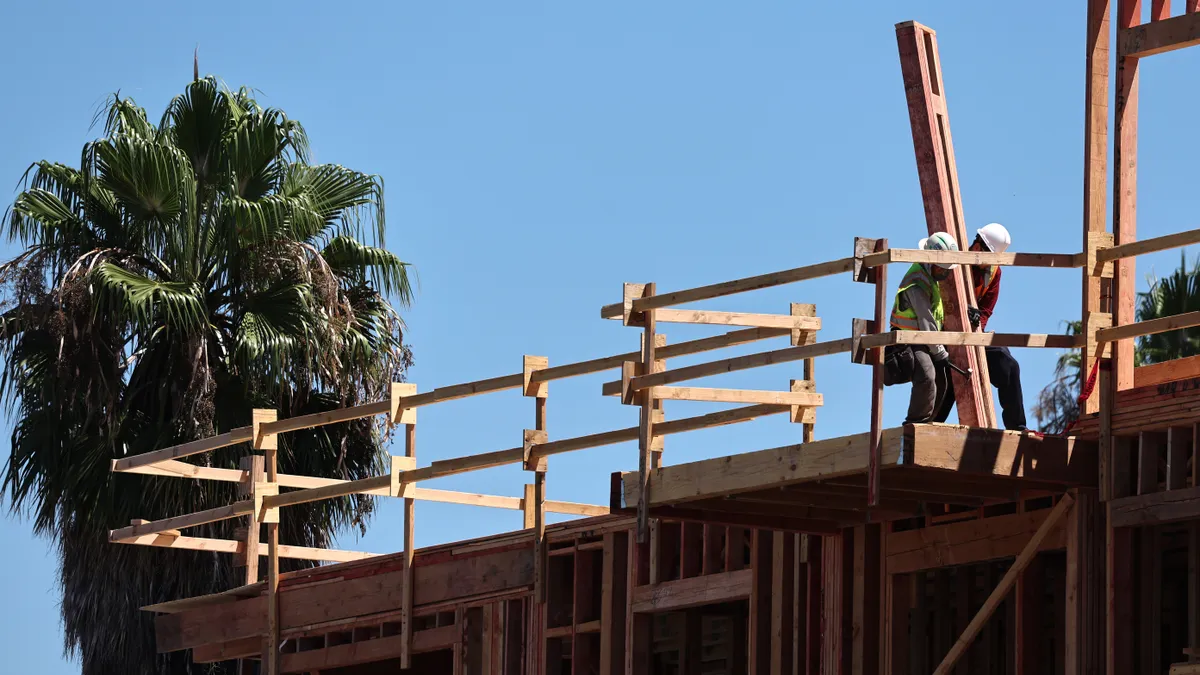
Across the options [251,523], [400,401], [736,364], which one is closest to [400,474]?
[400,401]

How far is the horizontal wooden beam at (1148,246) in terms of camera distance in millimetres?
14019

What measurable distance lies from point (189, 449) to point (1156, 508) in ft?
34.6

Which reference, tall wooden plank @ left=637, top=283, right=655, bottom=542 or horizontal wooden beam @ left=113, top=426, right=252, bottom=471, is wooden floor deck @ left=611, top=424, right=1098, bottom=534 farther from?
horizontal wooden beam @ left=113, top=426, right=252, bottom=471

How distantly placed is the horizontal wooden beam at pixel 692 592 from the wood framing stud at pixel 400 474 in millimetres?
2917

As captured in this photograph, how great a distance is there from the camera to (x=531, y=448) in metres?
18.9

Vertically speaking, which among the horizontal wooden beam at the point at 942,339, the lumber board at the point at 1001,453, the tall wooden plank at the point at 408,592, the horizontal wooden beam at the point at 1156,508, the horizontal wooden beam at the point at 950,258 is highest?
the horizontal wooden beam at the point at 950,258

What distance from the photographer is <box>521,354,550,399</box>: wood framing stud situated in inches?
747

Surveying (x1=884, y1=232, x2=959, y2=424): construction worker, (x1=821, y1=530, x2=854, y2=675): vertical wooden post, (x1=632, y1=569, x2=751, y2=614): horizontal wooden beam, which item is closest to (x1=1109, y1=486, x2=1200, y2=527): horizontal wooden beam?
(x1=884, y1=232, x2=959, y2=424): construction worker

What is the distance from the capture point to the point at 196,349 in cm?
2922

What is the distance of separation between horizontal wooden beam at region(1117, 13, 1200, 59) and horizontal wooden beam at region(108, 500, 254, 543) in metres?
9.99

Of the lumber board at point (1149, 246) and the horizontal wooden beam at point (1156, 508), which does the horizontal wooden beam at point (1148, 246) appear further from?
the horizontal wooden beam at point (1156, 508)

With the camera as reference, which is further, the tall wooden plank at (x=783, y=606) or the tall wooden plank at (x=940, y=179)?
the tall wooden plank at (x=783, y=606)

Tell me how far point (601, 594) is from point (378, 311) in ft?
46.1

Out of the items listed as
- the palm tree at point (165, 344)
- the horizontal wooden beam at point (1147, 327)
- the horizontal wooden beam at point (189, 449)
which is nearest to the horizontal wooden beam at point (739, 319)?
the horizontal wooden beam at point (1147, 327)
